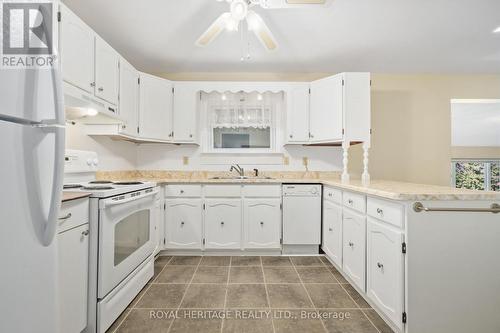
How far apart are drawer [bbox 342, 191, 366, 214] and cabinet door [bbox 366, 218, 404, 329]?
13 cm

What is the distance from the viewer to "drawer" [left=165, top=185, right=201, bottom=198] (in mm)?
2701

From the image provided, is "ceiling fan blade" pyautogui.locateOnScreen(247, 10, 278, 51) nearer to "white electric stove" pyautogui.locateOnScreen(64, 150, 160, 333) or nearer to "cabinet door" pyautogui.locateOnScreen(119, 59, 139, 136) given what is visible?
"cabinet door" pyautogui.locateOnScreen(119, 59, 139, 136)

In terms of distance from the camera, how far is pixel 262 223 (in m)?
2.71

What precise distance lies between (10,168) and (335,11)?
7.81 ft

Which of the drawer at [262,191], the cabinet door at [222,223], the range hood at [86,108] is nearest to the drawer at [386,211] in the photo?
the drawer at [262,191]

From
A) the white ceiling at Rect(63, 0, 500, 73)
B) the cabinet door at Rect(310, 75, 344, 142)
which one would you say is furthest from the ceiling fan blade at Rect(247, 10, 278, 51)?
the cabinet door at Rect(310, 75, 344, 142)

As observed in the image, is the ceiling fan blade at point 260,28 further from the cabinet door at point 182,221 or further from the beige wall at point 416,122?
the beige wall at point 416,122

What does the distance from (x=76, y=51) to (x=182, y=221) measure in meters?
1.86

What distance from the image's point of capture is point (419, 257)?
1.33 meters

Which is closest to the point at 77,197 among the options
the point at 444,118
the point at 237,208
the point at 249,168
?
the point at 237,208

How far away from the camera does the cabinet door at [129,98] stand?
236 cm

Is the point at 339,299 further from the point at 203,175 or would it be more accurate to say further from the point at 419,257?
the point at 203,175

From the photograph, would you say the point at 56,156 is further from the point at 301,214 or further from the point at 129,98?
the point at 301,214

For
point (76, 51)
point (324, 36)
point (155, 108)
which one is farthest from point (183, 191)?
point (324, 36)
